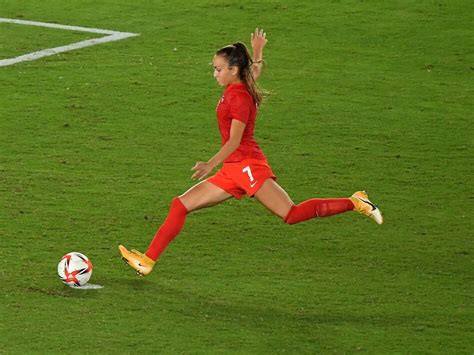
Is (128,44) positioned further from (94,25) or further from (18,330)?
(18,330)

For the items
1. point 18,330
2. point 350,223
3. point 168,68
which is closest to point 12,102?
point 168,68

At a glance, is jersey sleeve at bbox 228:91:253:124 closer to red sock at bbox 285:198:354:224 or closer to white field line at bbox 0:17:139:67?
red sock at bbox 285:198:354:224

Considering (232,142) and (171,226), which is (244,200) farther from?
(232,142)

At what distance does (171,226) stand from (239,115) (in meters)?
1.00

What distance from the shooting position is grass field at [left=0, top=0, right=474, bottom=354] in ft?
31.8

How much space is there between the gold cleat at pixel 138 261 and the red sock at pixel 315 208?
1112 mm

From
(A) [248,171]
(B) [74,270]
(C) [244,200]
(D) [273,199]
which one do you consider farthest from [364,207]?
(B) [74,270]

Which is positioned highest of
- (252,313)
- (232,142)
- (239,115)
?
(239,115)

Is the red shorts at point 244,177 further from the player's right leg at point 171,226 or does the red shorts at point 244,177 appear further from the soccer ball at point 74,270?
the soccer ball at point 74,270

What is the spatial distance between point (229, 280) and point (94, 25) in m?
8.55

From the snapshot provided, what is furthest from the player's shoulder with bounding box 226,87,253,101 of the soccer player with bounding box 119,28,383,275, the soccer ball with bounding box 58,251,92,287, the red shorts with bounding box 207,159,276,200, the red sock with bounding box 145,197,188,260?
the soccer ball with bounding box 58,251,92,287

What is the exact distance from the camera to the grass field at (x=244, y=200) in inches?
381

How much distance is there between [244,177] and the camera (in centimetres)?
1045

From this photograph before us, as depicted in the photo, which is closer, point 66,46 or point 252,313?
point 252,313
